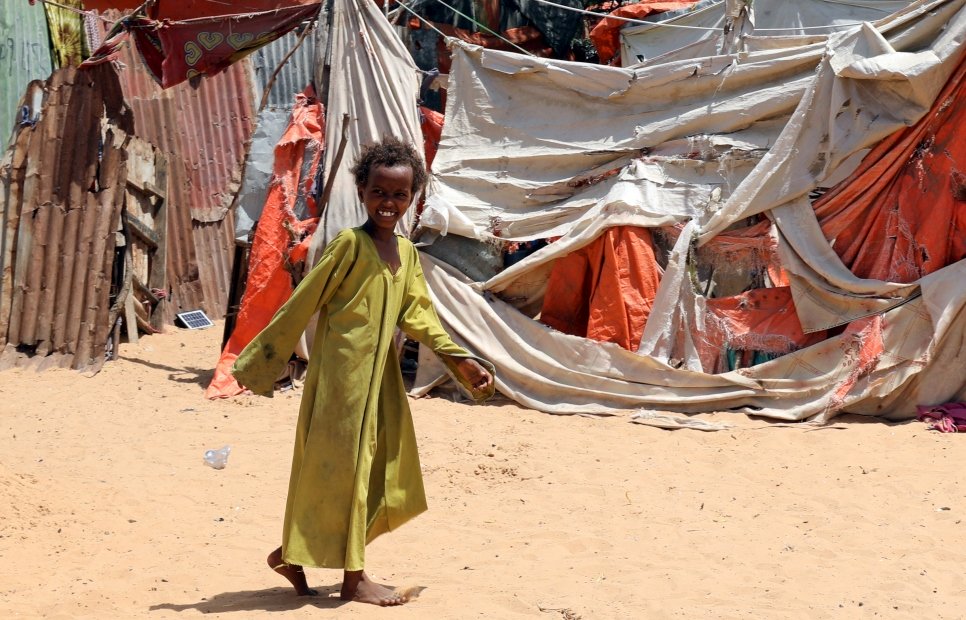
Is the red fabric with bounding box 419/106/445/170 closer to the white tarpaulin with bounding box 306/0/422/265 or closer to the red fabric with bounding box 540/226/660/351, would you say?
the white tarpaulin with bounding box 306/0/422/265

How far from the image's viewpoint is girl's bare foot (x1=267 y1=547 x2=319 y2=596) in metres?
3.62

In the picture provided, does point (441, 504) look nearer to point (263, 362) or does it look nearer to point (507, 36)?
point (263, 362)

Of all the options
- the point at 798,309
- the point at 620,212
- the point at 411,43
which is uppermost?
the point at 411,43

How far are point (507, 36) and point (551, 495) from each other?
605cm

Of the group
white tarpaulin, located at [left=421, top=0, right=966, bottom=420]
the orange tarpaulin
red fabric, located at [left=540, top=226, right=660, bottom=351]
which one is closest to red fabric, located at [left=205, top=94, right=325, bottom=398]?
white tarpaulin, located at [left=421, top=0, right=966, bottom=420]

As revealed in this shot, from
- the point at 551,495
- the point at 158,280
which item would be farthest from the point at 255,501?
the point at 158,280

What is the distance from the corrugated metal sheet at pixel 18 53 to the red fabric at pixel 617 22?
4.72 m

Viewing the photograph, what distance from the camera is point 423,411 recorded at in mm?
6602

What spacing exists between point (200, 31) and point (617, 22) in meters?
4.02

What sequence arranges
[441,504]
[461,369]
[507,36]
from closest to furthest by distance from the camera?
[461,369]
[441,504]
[507,36]

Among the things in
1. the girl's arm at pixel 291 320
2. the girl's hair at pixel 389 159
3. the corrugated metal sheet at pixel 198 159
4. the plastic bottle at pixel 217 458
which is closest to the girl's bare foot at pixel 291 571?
the girl's arm at pixel 291 320

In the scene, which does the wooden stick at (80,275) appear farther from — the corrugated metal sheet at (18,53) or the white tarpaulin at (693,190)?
the white tarpaulin at (693,190)

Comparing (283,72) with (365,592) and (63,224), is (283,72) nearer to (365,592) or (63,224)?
(63,224)

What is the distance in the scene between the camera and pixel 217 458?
223 inches
